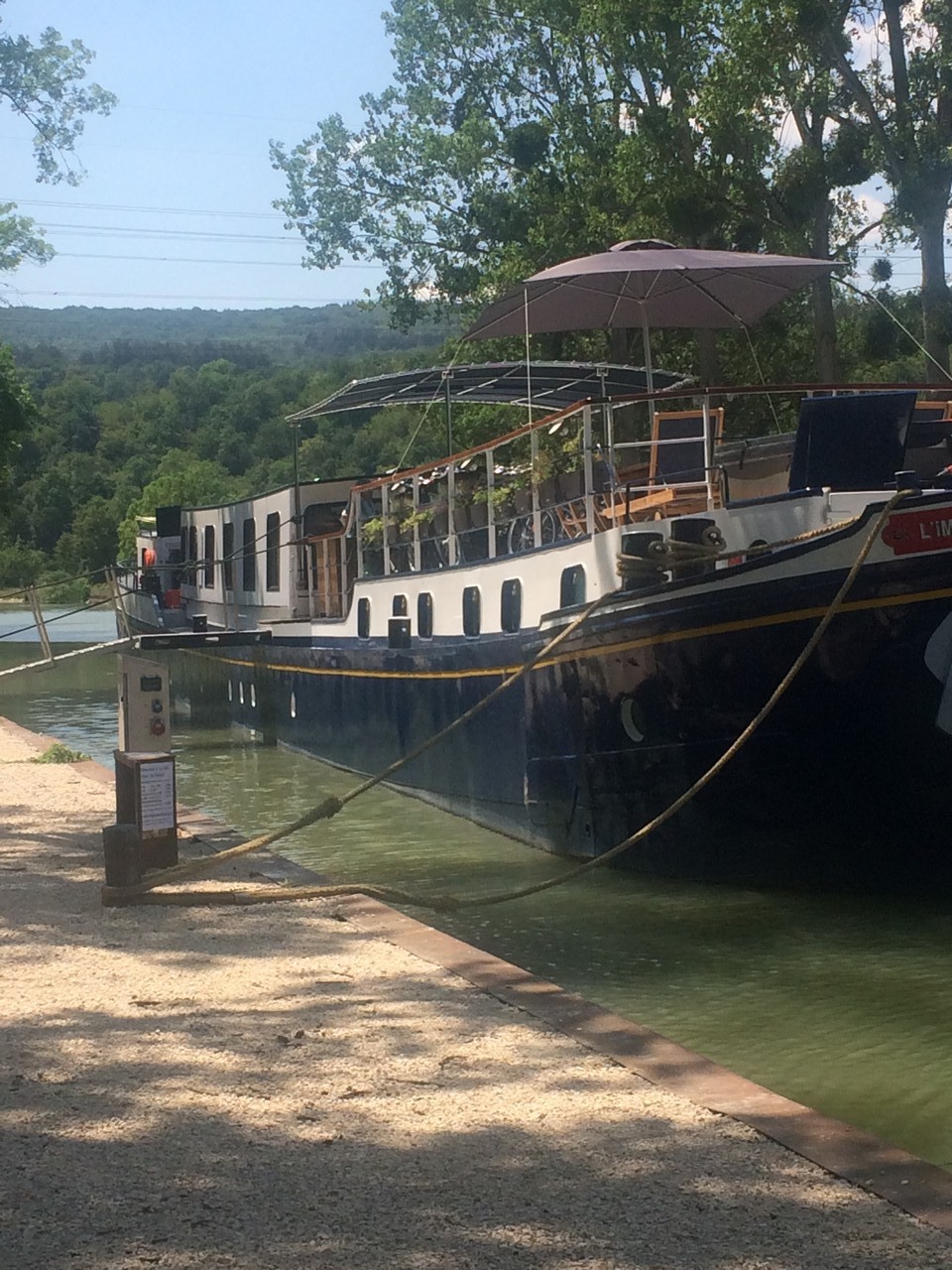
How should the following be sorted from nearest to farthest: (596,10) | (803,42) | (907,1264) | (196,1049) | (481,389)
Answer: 1. (907,1264)
2. (196,1049)
3. (481,389)
4. (803,42)
5. (596,10)

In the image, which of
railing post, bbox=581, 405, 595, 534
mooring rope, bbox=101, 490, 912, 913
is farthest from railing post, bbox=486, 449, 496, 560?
mooring rope, bbox=101, 490, 912, 913

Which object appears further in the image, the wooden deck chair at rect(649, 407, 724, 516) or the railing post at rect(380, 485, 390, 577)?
the railing post at rect(380, 485, 390, 577)

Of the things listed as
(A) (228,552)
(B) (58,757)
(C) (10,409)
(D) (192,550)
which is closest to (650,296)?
(B) (58,757)

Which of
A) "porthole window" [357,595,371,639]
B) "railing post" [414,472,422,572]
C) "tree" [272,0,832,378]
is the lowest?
"porthole window" [357,595,371,639]

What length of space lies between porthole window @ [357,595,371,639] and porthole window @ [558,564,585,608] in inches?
201

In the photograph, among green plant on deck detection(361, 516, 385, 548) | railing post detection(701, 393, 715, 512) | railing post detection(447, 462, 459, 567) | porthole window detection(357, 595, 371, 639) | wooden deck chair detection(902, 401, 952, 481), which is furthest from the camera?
green plant on deck detection(361, 516, 385, 548)

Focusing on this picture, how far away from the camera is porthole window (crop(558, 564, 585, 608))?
11859 millimetres

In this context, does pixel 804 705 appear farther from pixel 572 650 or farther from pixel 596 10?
pixel 596 10

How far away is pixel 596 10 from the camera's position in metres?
29.9

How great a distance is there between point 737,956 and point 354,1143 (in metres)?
4.50

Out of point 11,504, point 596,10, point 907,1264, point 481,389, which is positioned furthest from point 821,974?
point 11,504

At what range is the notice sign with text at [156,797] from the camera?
9422 millimetres

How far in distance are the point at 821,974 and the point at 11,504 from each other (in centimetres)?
3355

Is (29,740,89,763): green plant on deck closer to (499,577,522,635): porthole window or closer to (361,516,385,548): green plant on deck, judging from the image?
(361,516,385,548): green plant on deck
